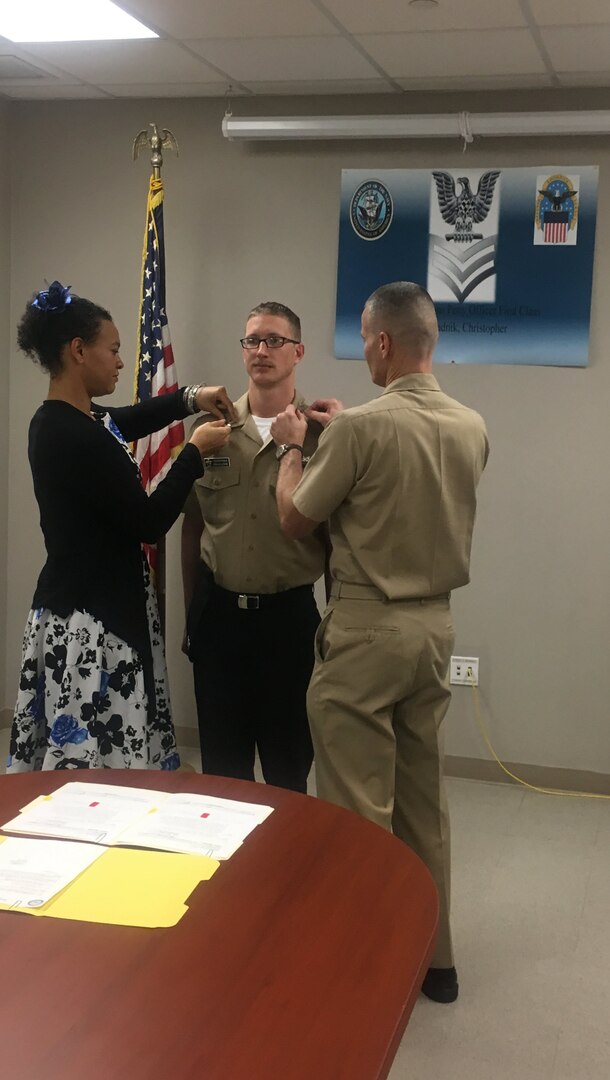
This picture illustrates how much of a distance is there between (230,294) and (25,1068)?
3618mm

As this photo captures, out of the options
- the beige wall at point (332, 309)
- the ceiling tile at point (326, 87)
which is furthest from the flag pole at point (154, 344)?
the ceiling tile at point (326, 87)

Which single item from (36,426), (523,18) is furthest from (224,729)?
(523,18)

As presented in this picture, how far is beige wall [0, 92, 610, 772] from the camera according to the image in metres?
4.02

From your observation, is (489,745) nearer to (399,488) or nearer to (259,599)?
(259,599)

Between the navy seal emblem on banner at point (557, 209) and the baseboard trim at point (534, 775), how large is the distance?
2021mm

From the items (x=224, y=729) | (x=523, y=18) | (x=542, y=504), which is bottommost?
(x=224, y=729)

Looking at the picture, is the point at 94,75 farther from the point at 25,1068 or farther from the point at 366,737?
the point at 25,1068

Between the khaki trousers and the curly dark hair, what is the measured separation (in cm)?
86

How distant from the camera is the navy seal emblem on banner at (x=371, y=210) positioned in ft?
13.4

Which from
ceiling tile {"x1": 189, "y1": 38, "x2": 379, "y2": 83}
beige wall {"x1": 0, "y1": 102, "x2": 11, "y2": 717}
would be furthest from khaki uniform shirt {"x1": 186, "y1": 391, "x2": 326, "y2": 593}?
beige wall {"x1": 0, "y1": 102, "x2": 11, "y2": 717}

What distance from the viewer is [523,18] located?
3092mm

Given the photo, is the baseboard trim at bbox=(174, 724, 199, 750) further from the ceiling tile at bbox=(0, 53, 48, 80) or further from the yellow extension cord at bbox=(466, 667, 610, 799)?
the ceiling tile at bbox=(0, 53, 48, 80)

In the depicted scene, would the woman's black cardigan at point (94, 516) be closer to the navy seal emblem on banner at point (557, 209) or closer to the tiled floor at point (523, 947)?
the tiled floor at point (523, 947)

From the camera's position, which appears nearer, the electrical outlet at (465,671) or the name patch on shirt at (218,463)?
the name patch on shirt at (218,463)
